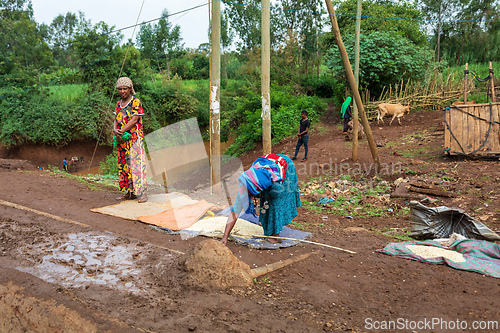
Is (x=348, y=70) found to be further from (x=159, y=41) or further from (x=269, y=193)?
(x=159, y=41)

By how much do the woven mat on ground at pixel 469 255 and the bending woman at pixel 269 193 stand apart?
119 centimetres

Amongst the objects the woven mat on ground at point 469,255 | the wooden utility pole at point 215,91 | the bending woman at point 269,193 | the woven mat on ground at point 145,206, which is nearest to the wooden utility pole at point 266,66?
the wooden utility pole at point 215,91

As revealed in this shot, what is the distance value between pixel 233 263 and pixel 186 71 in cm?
2580

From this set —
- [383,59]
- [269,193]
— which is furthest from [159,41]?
[269,193]

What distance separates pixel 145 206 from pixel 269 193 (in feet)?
7.44

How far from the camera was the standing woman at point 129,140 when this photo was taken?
17.6 ft

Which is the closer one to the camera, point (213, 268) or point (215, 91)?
point (213, 268)

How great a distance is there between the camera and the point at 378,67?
1485cm

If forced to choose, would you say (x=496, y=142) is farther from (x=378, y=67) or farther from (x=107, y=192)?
(x=107, y=192)

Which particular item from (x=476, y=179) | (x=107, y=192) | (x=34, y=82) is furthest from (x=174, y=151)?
(x=476, y=179)

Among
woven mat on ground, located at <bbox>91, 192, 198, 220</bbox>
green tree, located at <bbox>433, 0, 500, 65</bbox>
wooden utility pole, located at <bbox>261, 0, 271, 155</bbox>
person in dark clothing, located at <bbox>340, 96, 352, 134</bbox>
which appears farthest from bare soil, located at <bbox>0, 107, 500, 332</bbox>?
green tree, located at <bbox>433, 0, 500, 65</bbox>

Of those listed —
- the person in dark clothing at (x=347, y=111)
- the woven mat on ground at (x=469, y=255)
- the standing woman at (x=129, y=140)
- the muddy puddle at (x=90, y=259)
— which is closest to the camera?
the muddy puddle at (x=90, y=259)

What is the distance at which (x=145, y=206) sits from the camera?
5.32 meters

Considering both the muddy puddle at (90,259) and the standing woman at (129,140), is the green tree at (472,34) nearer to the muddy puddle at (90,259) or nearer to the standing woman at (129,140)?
the standing woman at (129,140)
